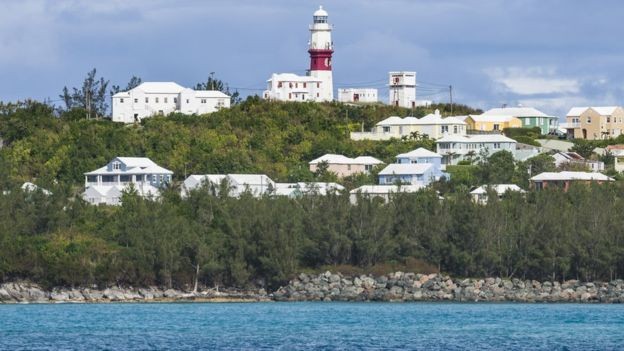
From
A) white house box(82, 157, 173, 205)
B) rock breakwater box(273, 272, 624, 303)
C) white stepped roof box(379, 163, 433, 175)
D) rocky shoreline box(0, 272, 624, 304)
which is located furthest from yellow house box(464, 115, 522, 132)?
rocky shoreline box(0, 272, 624, 304)

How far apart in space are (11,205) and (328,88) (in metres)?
38.8

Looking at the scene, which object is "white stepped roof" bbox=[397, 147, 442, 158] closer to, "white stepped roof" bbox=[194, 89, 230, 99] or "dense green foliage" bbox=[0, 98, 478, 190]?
"dense green foliage" bbox=[0, 98, 478, 190]

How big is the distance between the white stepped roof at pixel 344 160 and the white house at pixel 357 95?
17.5 metres

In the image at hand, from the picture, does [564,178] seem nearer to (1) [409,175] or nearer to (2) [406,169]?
(1) [409,175]

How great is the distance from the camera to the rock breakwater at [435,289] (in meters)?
67.9

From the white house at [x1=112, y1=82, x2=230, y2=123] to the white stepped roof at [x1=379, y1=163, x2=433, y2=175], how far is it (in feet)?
53.3

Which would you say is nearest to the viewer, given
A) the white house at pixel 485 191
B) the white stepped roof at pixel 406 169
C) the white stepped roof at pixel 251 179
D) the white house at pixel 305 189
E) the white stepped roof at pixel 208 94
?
the white house at pixel 305 189

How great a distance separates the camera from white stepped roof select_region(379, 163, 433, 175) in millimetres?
90188

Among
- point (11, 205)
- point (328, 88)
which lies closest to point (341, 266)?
point (11, 205)

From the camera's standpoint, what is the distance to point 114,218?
74938mm

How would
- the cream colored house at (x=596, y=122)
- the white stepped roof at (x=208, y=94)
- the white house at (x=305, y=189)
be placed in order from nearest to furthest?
the white house at (x=305, y=189) < the white stepped roof at (x=208, y=94) < the cream colored house at (x=596, y=122)

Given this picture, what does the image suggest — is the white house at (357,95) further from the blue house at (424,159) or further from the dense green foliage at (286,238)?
the dense green foliage at (286,238)

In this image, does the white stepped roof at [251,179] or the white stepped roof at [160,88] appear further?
the white stepped roof at [160,88]

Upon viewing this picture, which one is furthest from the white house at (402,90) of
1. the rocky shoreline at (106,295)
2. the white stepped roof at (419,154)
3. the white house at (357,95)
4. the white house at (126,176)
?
the rocky shoreline at (106,295)
